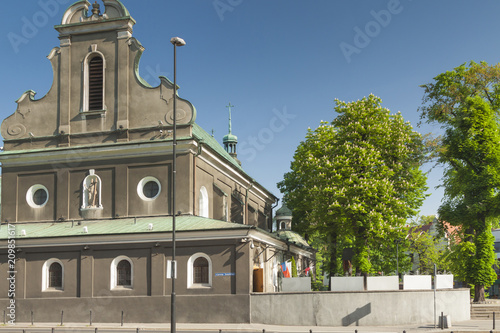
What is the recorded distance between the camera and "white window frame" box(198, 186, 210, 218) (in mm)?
39709

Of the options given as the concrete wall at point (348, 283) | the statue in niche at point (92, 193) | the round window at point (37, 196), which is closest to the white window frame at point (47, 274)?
the statue in niche at point (92, 193)

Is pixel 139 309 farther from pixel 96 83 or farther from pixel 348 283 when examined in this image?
pixel 96 83

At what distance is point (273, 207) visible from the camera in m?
65.5

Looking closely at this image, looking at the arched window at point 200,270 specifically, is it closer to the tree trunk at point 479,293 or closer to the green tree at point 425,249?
the tree trunk at point 479,293

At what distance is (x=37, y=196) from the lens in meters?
39.0

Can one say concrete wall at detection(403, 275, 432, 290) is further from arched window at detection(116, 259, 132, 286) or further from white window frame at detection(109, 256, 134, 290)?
arched window at detection(116, 259, 132, 286)

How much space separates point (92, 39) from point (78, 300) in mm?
17999

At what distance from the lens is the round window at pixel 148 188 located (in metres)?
36.8

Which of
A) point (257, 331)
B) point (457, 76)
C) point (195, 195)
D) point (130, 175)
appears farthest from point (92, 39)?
point (457, 76)

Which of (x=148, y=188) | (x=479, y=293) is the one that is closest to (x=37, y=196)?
(x=148, y=188)

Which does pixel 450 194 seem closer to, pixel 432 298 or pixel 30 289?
pixel 432 298

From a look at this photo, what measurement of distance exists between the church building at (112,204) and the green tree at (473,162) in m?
14.0

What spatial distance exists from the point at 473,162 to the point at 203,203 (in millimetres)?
20660

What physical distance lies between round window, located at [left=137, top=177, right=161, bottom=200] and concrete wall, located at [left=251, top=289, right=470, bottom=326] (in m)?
9.97
